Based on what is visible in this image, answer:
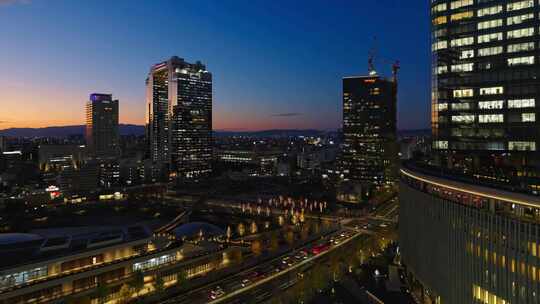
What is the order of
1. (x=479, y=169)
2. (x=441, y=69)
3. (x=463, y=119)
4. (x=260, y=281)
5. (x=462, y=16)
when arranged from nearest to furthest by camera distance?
(x=260, y=281)
(x=479, y=169)
(x=462, y=16)
(x=463, y=119)
(x=441, y=69)

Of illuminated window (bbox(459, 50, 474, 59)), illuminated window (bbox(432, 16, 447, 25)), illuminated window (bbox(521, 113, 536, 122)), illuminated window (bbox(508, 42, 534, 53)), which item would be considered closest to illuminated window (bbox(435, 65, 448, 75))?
illuminated window (bbox(459, 50, 474, 59))

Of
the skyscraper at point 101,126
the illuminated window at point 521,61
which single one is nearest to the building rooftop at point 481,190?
the illuminated window at point 521,61

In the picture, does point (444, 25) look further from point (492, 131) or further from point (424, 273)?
point (424, 273)

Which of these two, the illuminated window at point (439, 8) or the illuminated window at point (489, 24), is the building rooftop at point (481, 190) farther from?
the illuminated window at point (439, 8)

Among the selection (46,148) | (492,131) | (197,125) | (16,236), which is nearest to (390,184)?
(492,131)

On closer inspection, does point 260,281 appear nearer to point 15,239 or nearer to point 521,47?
point 15,239

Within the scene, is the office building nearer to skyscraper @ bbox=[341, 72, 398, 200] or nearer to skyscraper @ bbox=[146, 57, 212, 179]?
skyscraper @ bbox=[341, 72, 398, 200]

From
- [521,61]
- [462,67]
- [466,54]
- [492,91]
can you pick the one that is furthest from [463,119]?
[521,61]
